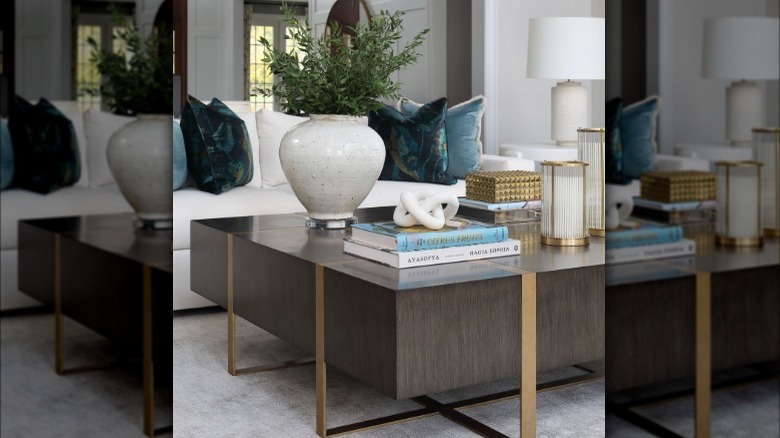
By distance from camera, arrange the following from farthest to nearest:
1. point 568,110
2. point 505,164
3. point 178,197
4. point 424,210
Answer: point 568,110 < point 505,164 < point 178,197 < point 424,210

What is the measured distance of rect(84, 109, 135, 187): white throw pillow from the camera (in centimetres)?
29

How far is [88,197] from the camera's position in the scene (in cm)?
30

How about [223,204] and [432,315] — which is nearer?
[432,315]

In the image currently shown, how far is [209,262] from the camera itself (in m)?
2.37

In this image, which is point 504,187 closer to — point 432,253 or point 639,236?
point 432,253

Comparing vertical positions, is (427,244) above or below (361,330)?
above

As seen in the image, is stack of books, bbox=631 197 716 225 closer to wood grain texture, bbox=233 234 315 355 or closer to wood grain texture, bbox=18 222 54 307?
wood grain texture, bbox=18 222 54 307

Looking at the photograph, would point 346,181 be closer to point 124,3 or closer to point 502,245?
point 502,245

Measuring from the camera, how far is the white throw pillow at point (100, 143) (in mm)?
292

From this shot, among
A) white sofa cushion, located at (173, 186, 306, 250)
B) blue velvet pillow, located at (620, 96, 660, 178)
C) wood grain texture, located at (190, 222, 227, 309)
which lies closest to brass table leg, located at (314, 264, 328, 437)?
wood grain texture, located at (190, 222, 227, 309)

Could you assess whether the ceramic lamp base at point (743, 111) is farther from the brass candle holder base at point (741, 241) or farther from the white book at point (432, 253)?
the white book at point (432, 253)

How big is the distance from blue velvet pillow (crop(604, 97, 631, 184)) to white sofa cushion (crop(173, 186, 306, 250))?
2.71 meters

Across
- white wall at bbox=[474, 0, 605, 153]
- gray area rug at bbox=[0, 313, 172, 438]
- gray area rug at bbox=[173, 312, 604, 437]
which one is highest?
white wall at bbox=[474, 0, 605, 153]

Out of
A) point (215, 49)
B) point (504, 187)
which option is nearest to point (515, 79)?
point (215, 49)
